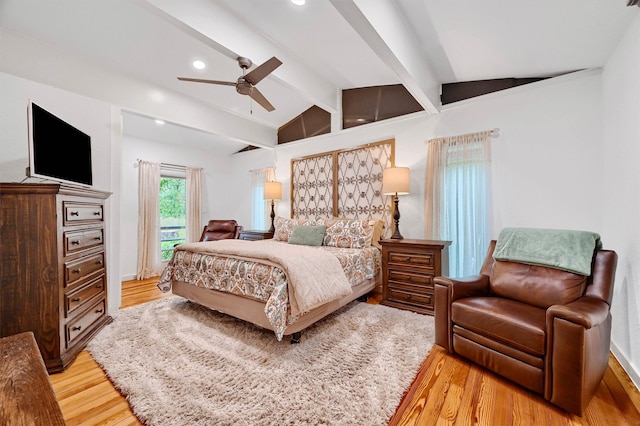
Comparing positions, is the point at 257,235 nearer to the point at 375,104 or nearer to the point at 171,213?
the point at 171,213

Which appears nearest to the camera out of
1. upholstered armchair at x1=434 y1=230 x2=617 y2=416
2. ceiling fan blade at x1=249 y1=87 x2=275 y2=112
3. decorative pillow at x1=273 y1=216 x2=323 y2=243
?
upholstered armchair at x1=434 y1=230 x2=617 y2=416

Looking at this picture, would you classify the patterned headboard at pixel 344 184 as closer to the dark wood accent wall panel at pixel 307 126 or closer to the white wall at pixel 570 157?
the white wall at pixel 570 157

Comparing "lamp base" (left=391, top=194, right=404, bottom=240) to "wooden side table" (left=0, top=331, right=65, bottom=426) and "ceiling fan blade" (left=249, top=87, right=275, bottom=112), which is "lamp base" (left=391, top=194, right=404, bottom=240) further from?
"wooden side table" (left=0, top=331, right=65, bottom=426)

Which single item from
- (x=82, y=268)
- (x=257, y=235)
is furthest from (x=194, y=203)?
(x=82, y=268)

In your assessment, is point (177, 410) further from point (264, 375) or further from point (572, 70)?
point (572, 70)

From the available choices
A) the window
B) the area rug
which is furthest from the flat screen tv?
the window

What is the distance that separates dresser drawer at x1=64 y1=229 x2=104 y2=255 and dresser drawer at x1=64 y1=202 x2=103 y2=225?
4.0 inches

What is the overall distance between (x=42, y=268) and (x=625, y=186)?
4328 millimetres

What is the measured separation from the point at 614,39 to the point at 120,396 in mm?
4339

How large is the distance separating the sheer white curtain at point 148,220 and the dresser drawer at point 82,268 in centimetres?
234

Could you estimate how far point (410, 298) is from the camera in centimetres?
303

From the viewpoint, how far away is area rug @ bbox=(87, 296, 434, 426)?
148cm

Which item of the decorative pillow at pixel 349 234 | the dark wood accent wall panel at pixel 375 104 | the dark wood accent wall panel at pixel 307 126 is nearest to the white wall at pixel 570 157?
the dark wood accent wall panel at pixel 375 104

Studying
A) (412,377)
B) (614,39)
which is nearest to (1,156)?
(412,377)
